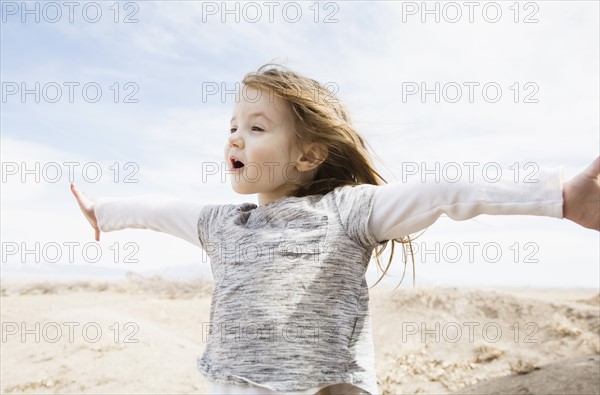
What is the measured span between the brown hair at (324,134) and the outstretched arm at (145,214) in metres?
0.47

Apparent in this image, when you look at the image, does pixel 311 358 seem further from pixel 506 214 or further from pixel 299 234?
pixel 506 214

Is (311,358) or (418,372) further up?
(311,358)

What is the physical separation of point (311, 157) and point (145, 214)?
0.76 m

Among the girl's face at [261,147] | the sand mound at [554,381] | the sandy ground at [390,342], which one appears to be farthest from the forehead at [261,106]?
the sandy ground at [390,342]

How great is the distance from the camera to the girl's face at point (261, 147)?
217cm

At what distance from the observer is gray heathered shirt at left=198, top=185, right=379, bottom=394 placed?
188 cm

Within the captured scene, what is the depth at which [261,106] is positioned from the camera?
86.8 inches

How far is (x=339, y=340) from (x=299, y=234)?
35cm

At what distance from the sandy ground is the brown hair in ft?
6.68

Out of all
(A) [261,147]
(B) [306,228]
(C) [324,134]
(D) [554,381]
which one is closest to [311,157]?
(C) [324,134]

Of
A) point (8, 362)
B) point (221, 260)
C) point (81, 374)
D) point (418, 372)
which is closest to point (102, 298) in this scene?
point (8, 362)

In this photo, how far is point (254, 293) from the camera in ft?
6.45

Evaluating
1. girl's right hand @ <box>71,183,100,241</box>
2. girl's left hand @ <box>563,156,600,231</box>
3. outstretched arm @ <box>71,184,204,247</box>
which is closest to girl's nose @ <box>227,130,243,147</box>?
outstretched arm @ <box>71,184,204,247</box>

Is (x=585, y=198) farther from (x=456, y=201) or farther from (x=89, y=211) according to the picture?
(x=89, y=211)
